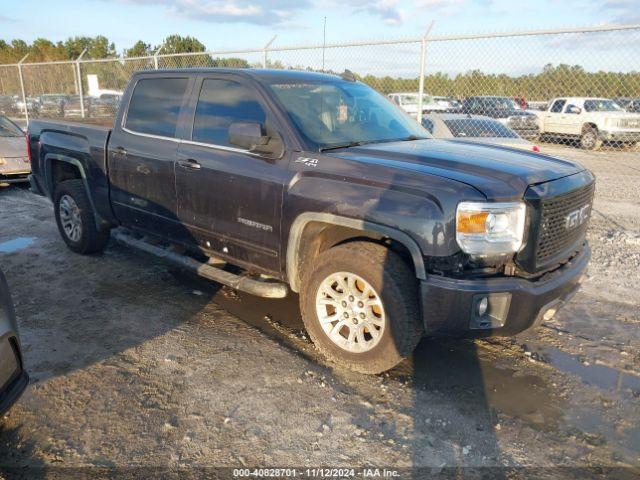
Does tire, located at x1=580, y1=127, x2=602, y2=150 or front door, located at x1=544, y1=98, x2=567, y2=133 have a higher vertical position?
front door, located at x1=544, y1=98, x2=567, y2=133

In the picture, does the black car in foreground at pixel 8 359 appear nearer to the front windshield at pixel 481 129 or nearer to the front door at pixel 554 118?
the front windshield at pixel 481 129

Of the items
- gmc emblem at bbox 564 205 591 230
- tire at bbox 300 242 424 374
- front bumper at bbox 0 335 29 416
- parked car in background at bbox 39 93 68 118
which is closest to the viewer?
front bumper at bbox 0 335 29 416

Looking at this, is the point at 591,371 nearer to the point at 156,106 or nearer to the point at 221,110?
the point at 221,110

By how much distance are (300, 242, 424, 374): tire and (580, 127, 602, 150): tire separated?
56.1 feet

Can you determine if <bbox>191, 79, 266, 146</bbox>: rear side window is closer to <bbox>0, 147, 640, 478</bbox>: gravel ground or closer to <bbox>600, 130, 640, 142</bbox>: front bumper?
<bbox>0, 147, 640, 478</bbox>: gravel ground

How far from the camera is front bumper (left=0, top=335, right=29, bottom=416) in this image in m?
2.47

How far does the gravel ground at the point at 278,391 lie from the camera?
108 inches

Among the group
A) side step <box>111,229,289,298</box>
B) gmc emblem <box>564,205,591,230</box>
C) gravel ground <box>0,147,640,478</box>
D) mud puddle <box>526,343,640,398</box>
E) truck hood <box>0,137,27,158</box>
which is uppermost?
gmc emblem <box>564,205,591,230</box>

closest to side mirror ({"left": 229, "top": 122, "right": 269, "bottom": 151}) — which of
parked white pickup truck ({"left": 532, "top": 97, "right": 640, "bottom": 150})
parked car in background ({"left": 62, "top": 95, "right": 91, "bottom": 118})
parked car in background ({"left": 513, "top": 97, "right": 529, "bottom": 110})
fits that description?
parked car in background ({"left": 513, "top": 97, "right": 529, "bottom": 110})

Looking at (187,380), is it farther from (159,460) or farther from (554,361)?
(554,361)

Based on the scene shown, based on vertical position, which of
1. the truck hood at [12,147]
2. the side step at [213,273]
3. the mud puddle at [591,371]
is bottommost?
the mud puddle at [591,371]

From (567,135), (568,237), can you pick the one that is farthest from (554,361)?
(567,135)

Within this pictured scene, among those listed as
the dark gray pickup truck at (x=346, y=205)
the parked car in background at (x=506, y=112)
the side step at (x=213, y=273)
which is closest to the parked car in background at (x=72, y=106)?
the parked car in background at (x=506, y=112)

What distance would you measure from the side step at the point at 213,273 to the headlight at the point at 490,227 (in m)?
1.49
